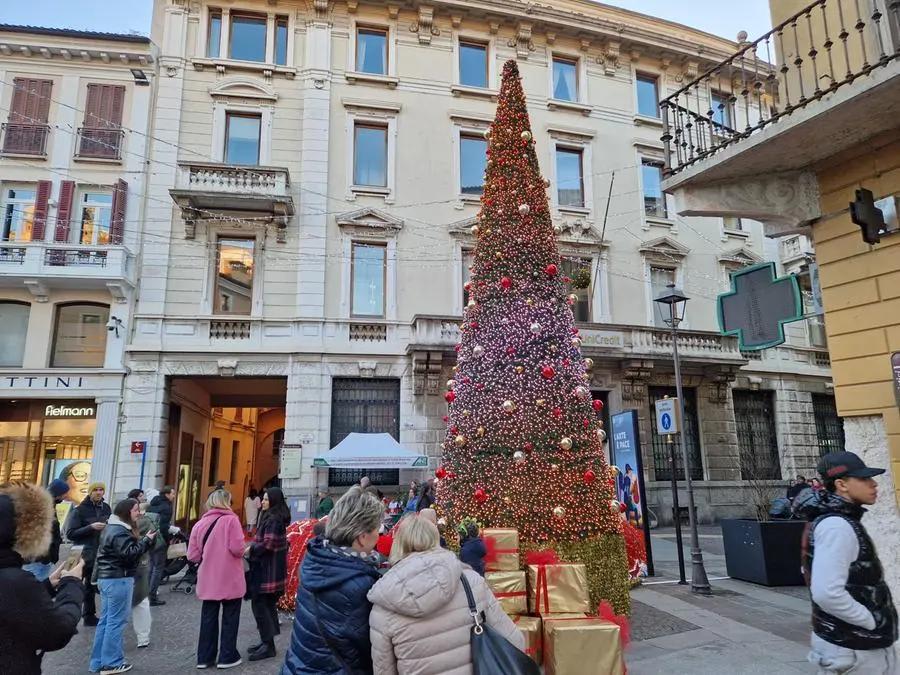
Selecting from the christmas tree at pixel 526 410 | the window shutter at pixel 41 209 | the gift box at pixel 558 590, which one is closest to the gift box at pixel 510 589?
the gift box at pixel 558 590

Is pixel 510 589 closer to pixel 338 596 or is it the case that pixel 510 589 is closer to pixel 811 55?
pixel 338 596

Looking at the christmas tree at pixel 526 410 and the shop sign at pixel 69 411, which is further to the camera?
the shop sign at pixel 69 411

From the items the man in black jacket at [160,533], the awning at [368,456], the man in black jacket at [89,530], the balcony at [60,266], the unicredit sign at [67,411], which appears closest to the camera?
the man in black jacket at [89,530]

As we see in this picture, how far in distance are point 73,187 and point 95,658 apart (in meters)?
14.1

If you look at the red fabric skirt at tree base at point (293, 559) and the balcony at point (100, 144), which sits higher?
the balcony at point (100, 144)

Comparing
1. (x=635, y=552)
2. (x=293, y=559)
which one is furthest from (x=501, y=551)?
(x=635, y=552)

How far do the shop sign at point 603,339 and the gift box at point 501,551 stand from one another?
1218 centimetres

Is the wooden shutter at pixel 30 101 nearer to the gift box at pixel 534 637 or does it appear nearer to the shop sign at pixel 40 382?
the shop sign at pixel 40 382

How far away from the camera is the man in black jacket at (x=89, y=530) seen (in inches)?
283

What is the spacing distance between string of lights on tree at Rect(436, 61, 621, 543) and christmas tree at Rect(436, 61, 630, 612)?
0.01 meters

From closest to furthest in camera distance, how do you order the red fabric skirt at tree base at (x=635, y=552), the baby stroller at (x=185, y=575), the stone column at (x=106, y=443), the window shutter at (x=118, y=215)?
the red fabric skirt at tree base at (x=635, y=552) → the baby stroller at (x=185, y=575) → the stone column at (x=106, y=443) → the window shutter at (x=118, y=215)

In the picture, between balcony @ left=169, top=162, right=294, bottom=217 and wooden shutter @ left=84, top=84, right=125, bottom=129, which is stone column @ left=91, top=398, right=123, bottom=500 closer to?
balcony @ left=169, top=162, right=294, bottom=217

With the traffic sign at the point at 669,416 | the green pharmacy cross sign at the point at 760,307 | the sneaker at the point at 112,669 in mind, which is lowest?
the sneaker at the point at 112,669

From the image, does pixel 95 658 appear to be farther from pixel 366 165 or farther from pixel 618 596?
pixel 366 165
